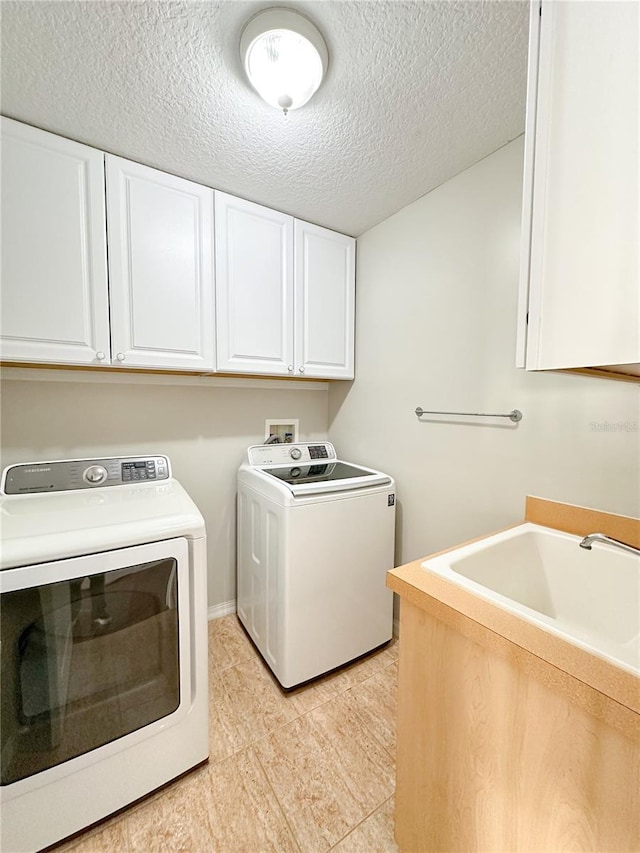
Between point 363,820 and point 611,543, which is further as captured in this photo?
point 363,820

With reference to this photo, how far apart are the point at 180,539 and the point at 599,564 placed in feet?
4.45

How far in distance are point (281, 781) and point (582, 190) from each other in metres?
1.88

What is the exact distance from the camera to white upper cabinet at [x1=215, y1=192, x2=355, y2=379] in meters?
1.73

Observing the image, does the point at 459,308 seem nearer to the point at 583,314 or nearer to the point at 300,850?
the point at 583,314

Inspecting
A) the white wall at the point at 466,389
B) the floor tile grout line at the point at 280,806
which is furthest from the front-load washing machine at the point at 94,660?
the white wall at the point at 466,389

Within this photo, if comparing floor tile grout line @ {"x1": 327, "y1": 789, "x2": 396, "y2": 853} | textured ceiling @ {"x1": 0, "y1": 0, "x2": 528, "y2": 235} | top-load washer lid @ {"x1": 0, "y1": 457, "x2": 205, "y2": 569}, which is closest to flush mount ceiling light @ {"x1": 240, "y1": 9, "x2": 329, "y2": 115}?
textured ceiling @ {"x1": 0, "y1": 0, "x2": 528, "y2": 235}

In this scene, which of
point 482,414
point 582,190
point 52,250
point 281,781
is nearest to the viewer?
point 582,190

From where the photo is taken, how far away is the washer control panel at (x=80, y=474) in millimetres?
1430

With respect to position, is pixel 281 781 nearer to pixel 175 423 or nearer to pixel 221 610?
pixel 221 610

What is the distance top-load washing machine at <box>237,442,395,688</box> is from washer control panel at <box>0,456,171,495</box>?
0.49 meters

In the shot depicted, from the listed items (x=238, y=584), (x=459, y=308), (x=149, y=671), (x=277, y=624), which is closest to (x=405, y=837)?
(x=277, y=624)

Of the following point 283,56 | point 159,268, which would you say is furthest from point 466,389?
point 159,268

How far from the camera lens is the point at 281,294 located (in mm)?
1891

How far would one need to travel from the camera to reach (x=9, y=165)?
1246 millimetres
